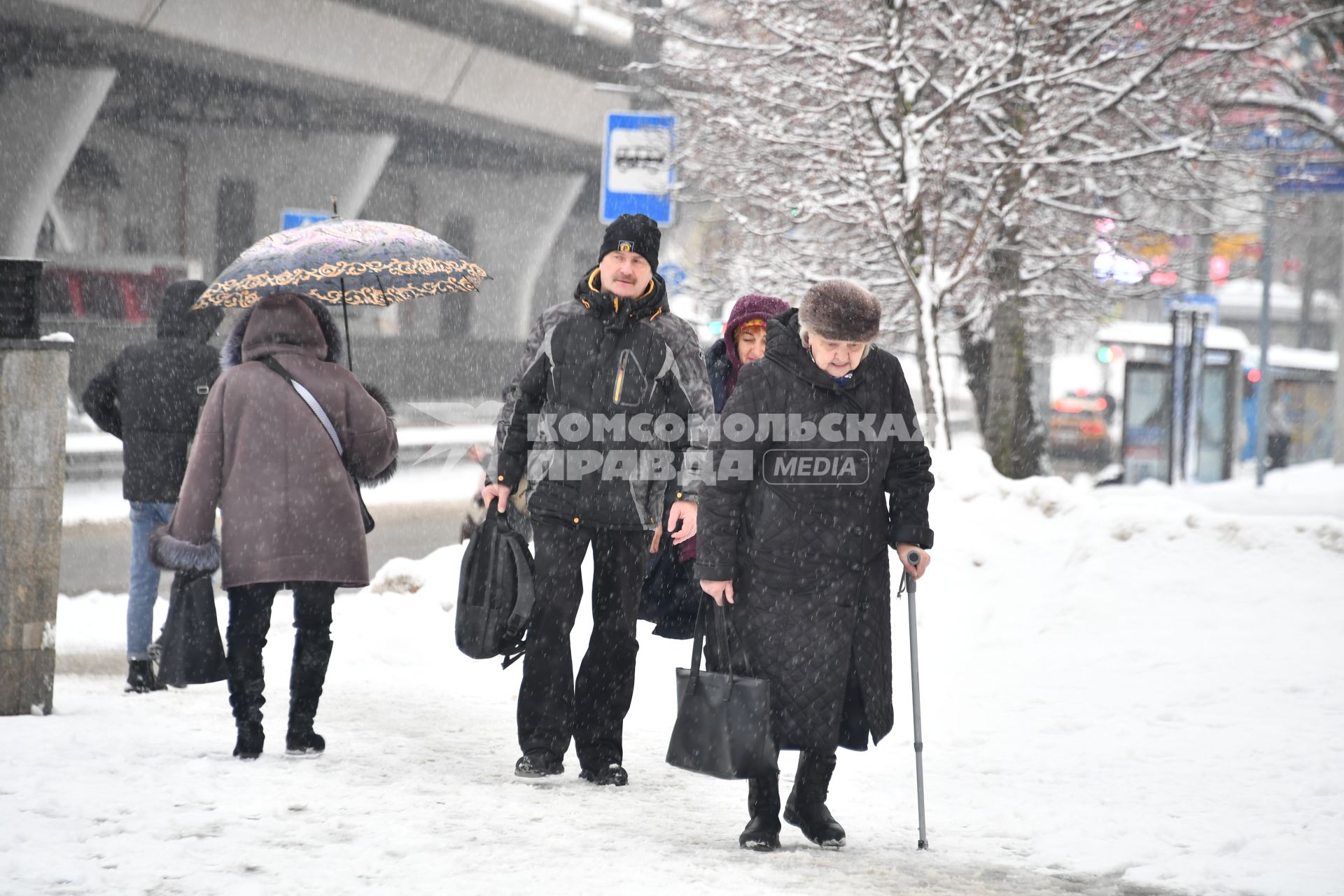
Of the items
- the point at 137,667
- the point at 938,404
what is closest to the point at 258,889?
the point at 137,667

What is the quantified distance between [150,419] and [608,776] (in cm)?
312

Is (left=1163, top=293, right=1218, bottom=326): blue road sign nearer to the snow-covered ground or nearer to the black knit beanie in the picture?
the snow-covered ground

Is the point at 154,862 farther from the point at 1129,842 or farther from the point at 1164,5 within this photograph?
the point at 1164,5

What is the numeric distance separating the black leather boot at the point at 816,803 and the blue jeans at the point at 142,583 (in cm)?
366

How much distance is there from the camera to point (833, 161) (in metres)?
11.7

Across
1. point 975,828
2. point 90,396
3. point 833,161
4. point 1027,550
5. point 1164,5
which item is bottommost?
point 975,828

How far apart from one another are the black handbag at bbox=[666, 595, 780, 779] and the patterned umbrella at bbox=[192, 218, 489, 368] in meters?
2.20

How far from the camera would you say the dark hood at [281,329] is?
5.47 m

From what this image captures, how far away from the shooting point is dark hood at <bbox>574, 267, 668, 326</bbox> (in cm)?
529

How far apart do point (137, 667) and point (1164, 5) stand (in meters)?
9.64

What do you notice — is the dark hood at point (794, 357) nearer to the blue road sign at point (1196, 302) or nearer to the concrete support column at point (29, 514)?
the concrete support column at point (29, 514)

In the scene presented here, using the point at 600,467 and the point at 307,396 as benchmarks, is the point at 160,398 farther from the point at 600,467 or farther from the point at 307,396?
the point at 600,467

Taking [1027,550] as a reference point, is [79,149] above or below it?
above

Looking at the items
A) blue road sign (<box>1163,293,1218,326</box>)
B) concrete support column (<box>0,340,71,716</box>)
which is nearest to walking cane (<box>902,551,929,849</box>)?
concrete support column (<box>0,340,71,716</box>)
